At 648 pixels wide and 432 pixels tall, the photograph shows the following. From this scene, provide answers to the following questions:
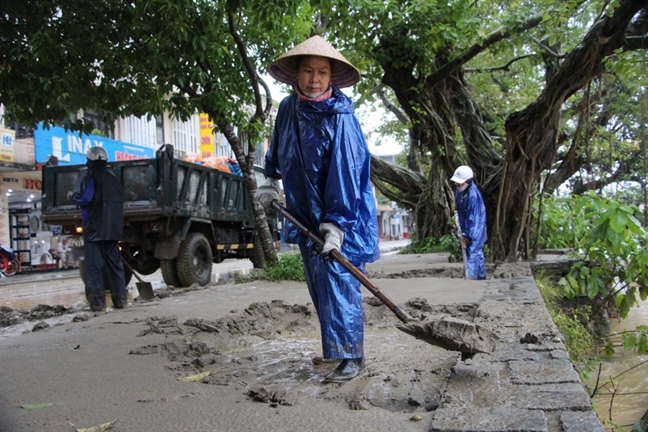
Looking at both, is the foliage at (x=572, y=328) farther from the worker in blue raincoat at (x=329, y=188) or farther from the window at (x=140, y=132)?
the window at (x=140, y=132)

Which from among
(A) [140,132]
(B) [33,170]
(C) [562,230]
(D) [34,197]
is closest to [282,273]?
(C) [562,230]

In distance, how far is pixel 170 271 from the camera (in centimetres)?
1005

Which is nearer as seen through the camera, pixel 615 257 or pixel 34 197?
pixel 615 257

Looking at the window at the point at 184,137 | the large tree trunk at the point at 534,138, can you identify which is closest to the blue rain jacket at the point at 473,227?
the large tree trunk at the point at 534,138

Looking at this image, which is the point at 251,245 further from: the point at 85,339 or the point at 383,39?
the point at 85,339

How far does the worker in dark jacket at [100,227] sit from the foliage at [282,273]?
2.41 meters

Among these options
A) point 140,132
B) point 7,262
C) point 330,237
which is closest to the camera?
point 330,237

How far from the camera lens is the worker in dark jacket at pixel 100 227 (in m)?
6.64

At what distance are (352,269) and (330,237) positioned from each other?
207mm

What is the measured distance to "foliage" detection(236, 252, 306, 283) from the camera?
8836mm

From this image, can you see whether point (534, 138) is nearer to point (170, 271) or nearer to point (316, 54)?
point (170, 271)

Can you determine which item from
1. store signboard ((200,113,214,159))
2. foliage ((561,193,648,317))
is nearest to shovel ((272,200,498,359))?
foliage ((561,193,648,317))

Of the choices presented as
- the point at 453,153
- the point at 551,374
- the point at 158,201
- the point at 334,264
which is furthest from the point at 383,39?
the point at 551,374

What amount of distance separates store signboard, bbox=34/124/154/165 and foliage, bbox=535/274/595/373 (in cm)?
1398
